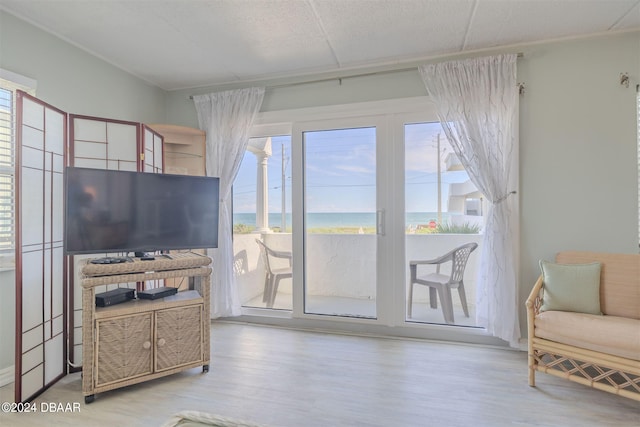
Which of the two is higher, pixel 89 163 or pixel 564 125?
pixel 564 125

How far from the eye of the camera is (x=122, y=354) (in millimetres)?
2062

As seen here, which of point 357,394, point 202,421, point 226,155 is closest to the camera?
point 202,421

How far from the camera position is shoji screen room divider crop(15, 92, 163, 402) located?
6.32 feet

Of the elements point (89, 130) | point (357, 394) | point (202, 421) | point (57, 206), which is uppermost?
point (89, 130)

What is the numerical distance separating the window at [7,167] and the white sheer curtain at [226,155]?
1535 millimetres

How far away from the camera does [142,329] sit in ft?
6.98

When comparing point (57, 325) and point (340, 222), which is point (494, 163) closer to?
point (340, 222)

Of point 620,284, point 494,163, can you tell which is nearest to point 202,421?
point 494,163

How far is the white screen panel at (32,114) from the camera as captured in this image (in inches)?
75.5

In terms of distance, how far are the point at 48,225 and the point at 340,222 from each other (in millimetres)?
2300

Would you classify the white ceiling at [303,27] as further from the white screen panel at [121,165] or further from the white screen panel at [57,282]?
the white screen panel at [57,282]

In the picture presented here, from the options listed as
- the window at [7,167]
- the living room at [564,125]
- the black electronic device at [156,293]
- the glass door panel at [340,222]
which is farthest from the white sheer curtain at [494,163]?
the window at [7,167]

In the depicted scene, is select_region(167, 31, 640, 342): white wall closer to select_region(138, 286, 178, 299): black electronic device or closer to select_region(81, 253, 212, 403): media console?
select_region(81, 253, 212, 403): media console

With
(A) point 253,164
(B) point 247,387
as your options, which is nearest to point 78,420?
(B) point 247,387
